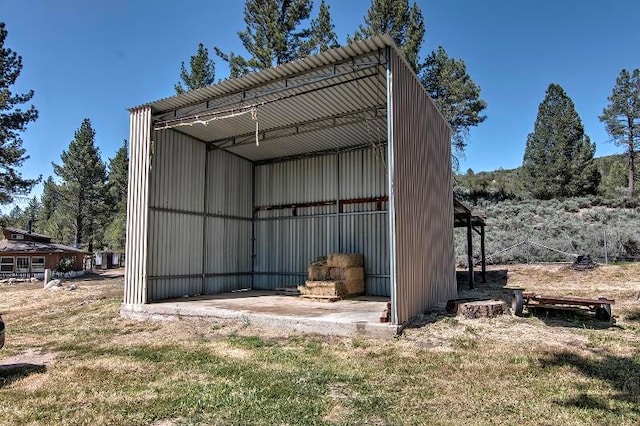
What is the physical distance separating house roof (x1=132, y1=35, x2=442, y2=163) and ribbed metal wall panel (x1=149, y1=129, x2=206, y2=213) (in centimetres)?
40

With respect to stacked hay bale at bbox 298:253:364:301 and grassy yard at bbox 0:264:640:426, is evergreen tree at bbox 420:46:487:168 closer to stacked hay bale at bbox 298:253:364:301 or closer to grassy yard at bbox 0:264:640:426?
stacked hay bale at bbox 298:253:364:301

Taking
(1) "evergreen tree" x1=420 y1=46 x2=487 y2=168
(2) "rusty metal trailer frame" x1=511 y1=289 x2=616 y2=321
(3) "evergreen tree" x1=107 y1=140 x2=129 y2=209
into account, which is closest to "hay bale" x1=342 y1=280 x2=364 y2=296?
(2) "rusty metal trailer frame" x1=511 y1=289 x2=616 y2=321

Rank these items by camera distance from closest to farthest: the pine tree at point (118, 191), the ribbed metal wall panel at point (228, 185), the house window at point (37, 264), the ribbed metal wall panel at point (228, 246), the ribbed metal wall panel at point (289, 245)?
1. the ribbed metal wall panel at point (228, 246)
2. the ribbed metal wall panel at point (228, 185)
3. the ribbed metal wall panel at point (289, 245)
4. the house window at point (37, 264)
5. the pine tree at point (118, 191)

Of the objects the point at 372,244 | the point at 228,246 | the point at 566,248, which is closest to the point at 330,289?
the point at 372,244

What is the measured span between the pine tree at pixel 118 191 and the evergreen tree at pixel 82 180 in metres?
1.12

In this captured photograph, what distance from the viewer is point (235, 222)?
16.2 m

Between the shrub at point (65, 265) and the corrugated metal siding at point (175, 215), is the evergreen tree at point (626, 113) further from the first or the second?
the shrub at point (65, 265)

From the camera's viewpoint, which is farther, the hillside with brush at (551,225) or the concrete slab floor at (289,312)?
the hillside with brush at (551,225)

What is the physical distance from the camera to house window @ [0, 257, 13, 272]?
30.0 metres

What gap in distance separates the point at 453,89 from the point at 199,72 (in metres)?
17.2

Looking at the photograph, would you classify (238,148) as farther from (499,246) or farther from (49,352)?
(499,246)

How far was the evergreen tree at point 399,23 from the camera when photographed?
979 inches

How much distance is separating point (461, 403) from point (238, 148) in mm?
12877

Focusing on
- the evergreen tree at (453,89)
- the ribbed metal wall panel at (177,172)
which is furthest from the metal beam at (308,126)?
the evergreen tree at (453,89)
